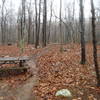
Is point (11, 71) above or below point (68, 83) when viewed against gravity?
above

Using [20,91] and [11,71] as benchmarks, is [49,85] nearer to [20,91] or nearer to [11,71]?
[20,91]

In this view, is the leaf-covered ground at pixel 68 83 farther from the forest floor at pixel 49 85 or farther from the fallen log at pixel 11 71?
the fallen log at pixel 11 71

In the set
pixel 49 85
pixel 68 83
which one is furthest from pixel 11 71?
pixel 68 83

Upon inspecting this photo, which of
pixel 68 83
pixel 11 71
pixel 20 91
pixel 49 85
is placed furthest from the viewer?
pixel 11 71

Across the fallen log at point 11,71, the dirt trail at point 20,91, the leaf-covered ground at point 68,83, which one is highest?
the fallen log at point 11,71

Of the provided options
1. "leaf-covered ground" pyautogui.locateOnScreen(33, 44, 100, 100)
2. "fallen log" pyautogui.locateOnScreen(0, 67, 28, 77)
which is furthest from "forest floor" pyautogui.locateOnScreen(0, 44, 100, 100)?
"fallen log" pyautogui.locateOnScreen(0, 67, 28, 77)

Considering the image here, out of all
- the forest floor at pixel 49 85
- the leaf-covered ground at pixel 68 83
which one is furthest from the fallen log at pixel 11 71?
the leaf-covered ground at pixel 68 83

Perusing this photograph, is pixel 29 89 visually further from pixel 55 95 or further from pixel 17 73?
pixel 17 73

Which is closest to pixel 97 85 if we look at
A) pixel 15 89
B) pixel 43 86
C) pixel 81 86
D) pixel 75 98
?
pixel 81 86

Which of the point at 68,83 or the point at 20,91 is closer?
the point at 20,91

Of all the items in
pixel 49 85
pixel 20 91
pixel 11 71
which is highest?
pixel 11 71

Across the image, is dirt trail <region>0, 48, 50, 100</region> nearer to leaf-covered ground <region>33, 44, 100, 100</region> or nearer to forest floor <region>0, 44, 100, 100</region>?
forest floor <region>0, 44, 100, 100</region>

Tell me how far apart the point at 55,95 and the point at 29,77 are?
2.23 m

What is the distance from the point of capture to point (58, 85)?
5301 millimetres
